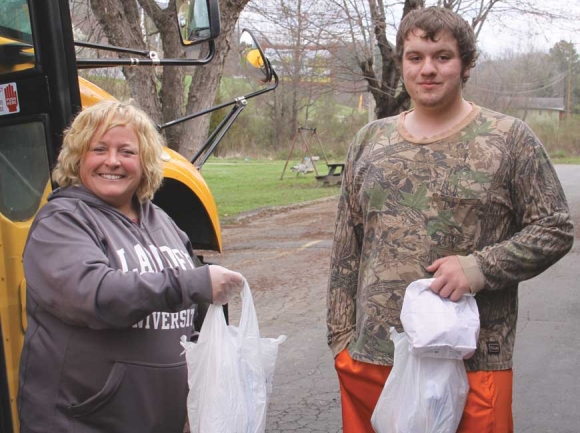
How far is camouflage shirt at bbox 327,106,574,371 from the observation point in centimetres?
223

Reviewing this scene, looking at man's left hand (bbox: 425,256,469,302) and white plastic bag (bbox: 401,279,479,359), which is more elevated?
man's left hand (bbox: 425,256,469,302)

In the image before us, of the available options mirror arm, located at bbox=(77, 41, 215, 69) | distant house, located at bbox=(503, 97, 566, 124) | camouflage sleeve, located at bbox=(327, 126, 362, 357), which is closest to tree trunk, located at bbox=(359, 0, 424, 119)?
mirror arm, located at bbox=(77, 41, 215, 69)

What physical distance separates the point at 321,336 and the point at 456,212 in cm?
393

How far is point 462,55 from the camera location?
2301 millimetres

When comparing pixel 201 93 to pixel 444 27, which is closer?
pixel 444 27

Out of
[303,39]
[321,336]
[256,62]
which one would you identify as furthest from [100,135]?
[303,39]

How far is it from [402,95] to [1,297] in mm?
17556

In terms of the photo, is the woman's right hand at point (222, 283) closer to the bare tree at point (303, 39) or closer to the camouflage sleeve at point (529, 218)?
the camouflage sleeve at point (529, 218)

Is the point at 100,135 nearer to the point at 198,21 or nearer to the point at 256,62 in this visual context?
the point at 198,21

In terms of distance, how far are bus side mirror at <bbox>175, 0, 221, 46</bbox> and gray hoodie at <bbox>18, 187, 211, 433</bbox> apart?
1216 mm

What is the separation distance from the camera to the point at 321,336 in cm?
606

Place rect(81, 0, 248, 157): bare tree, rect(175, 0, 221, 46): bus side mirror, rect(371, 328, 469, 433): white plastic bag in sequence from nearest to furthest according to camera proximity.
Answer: rect(371, 328, 469, 433): white plastic bag, rect(175, 0, 221, 46): bus side mirror, rect(81, 0, 248, 157): bare tree

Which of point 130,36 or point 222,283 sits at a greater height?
point 130,36

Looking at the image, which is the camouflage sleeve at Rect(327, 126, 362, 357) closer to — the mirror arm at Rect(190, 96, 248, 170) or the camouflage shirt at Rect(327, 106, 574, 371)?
the camouflage shirt at Rect(327, 106, 574, 371)
